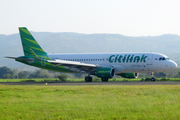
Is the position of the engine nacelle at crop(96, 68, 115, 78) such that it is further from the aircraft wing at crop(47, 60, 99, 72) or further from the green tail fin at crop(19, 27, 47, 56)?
the green tail fin at crop(19, 27, 47, 56)

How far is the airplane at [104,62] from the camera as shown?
42.0 metres

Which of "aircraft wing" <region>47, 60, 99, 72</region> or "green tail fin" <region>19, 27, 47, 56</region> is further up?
"green tail fin" <region>19, 27, 47, 56</region>

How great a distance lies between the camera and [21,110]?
1546cm

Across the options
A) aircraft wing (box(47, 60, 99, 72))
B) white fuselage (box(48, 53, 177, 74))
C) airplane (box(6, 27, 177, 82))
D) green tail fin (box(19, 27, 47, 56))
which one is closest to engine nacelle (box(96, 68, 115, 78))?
airplane (box(6, 27, 177, 82))

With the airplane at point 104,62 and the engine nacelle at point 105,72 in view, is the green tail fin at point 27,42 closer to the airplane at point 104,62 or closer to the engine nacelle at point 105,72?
the airplane at point 104,62

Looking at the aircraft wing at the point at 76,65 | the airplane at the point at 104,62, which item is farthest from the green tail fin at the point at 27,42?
the aircraft wing at the point at 76,65

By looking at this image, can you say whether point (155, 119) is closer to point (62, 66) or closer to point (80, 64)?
point (80, 64)

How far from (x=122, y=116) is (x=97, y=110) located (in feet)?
6.17

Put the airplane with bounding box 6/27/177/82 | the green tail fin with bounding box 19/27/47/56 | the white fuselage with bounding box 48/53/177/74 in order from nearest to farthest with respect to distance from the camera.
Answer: the white fuselage with bounding box 48/53/177/74, the airplane with bounding box 6/27/177/82, the green tail fin with bounding box 19/27/47/56

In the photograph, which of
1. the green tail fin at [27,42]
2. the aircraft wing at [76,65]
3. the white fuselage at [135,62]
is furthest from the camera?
the green tail fin at [27,42]

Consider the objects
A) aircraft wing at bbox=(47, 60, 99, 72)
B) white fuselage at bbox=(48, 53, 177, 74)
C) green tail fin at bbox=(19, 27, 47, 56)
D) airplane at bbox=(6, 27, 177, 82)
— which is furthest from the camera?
green tail fin at bbox=(19, 27, 47, 56)

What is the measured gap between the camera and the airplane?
42.0m

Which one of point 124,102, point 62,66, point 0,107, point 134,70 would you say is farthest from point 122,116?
point 62,66

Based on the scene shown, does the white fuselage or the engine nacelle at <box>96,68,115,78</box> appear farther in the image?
the engine nacelle at <box>96,68,115,78</box>
